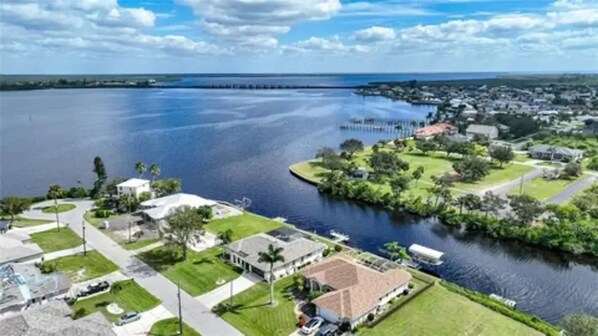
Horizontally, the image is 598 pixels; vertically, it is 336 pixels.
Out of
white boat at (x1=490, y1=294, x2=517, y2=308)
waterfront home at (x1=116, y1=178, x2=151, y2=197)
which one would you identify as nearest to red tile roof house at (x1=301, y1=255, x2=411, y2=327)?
white boat at (x1=490, y1=294, x2=517, y2=308)

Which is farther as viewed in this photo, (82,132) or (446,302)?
(82,132)

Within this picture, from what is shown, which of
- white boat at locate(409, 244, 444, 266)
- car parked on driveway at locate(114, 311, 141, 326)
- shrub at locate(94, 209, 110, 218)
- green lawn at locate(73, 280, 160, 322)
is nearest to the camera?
car parked on driveway at locate(114, 311, 141, 326)

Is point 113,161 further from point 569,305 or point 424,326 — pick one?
point 569,305

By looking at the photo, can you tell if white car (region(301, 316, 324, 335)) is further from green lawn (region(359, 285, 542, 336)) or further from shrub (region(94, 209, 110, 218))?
shrub (region(94, 209, 110, 218))

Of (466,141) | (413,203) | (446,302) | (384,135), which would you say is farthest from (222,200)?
(384,135)

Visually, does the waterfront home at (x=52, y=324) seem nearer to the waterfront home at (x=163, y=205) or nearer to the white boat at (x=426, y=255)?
the waterfront home at (x=163, y=205)

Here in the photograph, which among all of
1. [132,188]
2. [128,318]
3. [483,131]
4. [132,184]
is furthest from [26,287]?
[483,131]

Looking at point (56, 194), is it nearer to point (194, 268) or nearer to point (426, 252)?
point (194, 268)

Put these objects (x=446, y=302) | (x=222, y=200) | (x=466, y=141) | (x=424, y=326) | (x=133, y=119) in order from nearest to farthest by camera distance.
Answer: (x=424, y=326) < (x=446, y=302) < (x=222, y=200) < (x=466, y=141) < (x=133, y=119)
